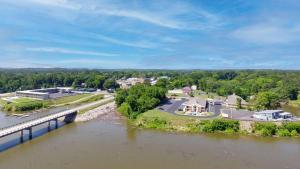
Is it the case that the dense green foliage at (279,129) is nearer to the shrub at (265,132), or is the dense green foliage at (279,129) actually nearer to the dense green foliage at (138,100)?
the shrub at (265,132)

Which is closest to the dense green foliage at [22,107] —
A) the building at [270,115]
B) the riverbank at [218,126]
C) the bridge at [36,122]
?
the bridge at [36,122]

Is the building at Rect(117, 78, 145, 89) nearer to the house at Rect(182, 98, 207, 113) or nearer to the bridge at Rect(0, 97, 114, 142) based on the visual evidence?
the bridge at Rect(0, 97, 114, 142)

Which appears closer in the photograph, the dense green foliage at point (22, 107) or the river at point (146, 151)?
the river at point (146, 151)

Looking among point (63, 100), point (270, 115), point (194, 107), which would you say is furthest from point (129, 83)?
point (270, 115)

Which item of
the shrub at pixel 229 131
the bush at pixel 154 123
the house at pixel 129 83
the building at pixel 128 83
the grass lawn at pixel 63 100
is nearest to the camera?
the shrub at pixel 229 131

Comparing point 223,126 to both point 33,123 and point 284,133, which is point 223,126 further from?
point 33,123

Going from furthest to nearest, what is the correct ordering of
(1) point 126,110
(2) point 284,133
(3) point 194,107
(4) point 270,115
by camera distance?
1. (1) point 126,110
2. (3) point 194,107
3. (4) point 270,115
4. (2) point 284,133

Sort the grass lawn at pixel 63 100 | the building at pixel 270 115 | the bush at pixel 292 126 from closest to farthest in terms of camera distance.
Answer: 1. the bush at pixel 292 126
2. the building at pixel 270 115
3. the grass lawn at pixel 63 100

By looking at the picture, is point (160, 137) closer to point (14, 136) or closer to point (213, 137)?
point (213, 137)
